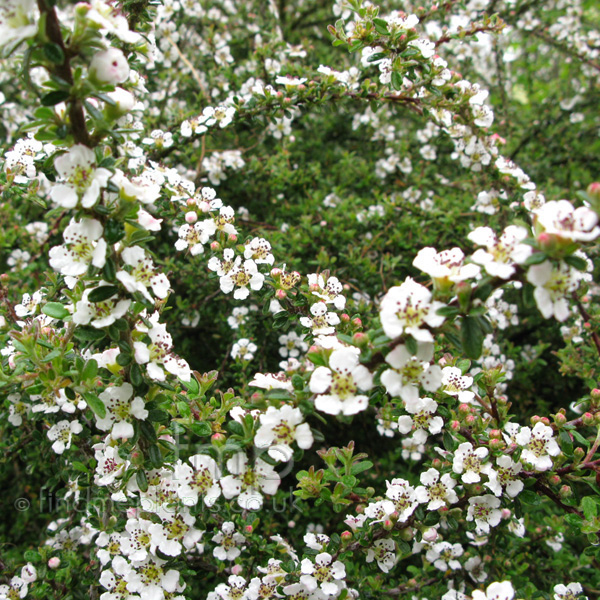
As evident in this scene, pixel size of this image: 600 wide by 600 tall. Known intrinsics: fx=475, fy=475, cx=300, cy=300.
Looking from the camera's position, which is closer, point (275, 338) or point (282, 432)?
point (282, 432)

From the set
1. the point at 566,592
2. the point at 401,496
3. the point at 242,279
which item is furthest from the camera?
the point at 242,279

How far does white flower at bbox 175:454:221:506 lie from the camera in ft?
4.85

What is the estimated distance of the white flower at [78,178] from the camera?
1.16 metres

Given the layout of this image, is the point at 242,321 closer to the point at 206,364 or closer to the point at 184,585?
the point at 206,364

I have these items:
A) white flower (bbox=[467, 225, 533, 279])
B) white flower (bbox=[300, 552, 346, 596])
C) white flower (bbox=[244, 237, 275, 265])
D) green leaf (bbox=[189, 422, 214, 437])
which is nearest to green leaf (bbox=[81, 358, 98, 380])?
green leaf (bbox=[189, 422, 214, 437])

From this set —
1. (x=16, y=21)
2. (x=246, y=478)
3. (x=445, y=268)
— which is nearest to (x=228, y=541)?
(x=246, y=478)

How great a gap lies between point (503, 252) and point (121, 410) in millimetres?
1159

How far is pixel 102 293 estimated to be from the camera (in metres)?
1.24

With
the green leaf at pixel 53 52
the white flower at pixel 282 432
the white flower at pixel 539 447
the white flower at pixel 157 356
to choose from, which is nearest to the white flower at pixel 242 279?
the white flower at pixel 157 356

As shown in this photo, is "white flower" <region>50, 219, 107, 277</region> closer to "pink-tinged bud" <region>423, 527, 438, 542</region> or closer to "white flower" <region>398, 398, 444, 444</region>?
"white flower" <region>398, 398, 444, 444</region>

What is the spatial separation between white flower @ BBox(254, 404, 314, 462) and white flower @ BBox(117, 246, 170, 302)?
1.49ft

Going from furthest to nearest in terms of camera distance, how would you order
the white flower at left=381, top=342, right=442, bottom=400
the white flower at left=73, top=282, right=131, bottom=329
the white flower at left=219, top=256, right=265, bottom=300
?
the white flower at left=219, top=256, right=265, bottom=300 < the white flower at left=73, top=282, right=131, bottom=329 < the white flower at left=381, top=342, right=442, bottom=400

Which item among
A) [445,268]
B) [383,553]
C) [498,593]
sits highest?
[445,268]

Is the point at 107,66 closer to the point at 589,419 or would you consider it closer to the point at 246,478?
the point at 246,478
